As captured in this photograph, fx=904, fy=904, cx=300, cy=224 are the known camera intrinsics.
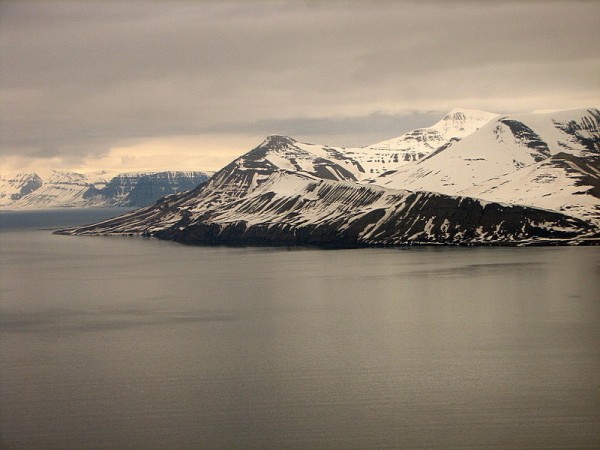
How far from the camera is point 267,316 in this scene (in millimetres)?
119000

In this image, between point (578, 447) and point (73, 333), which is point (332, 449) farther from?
point (73, 333)

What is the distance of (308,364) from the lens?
3354 inches

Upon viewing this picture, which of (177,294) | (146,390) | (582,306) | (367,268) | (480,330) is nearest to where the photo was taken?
(146,390)

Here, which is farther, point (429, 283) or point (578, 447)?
point (429, 283)

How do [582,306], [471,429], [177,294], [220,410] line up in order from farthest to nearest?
[177,294] < [582,306] < [220,410] < [471,429]

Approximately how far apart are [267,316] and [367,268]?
63.1 meters

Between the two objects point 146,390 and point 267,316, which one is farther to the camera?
point 267,316

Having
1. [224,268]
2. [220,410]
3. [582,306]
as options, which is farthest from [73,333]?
[224,268]

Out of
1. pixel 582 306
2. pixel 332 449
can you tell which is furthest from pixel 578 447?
pixel 582 306

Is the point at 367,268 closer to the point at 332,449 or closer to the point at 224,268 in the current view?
the point at 224,268

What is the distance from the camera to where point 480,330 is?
102562mm

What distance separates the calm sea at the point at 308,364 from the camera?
64375 millimetres

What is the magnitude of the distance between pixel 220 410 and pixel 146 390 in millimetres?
9107

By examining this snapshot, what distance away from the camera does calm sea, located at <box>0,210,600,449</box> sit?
64.4 m
